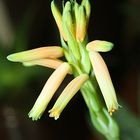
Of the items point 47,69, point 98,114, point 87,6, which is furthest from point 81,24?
point 47,69

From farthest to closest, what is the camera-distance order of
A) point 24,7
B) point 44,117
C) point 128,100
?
point 128,100 → point 24,7 → point 44,117

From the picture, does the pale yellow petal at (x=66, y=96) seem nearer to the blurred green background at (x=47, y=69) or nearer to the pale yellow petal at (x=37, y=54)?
the pale yellow petal at (x=37, y=54)

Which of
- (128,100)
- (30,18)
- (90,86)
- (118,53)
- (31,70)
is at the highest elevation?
(90,86)

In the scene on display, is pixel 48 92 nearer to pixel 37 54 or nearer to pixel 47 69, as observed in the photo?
pixel 37 54

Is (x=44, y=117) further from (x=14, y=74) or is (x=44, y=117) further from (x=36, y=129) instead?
(x=14, y=74)

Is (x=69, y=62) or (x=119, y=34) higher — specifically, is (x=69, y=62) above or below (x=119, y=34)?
above

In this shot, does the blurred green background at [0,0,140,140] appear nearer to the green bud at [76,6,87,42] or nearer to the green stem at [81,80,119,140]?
the green stem at [81,80,119,140]

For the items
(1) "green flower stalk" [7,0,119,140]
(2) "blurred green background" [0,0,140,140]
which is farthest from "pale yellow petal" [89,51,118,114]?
(2) "blurred green background" [0,0,140,140]

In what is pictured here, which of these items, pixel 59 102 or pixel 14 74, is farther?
pixel 14 74

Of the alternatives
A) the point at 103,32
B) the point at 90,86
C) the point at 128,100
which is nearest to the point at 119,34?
the point at 103,32
